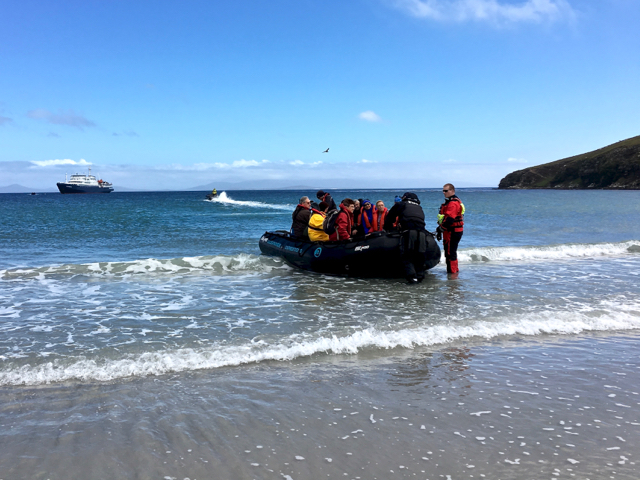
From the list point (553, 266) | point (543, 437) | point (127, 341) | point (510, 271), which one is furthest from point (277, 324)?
point (553, 266)

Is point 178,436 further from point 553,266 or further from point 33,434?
point 553,266

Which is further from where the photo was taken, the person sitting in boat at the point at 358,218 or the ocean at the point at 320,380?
the person sitting in boat at the point at 358,218

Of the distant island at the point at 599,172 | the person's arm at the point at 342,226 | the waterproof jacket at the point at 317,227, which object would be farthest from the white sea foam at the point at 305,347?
the distant island at the point at 599,172

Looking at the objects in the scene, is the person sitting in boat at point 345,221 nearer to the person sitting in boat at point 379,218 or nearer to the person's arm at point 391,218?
the person sitting in boat at point 379,218

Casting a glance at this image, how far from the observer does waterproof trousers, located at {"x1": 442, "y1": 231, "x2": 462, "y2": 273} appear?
10.2 m

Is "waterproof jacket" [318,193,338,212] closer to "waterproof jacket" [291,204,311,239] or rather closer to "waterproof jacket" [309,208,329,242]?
"waterproof jacket" [309,208,329,242]

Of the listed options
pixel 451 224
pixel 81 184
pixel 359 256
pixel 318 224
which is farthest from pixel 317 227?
pixel 81 184

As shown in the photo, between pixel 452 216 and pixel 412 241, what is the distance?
4.56 ft

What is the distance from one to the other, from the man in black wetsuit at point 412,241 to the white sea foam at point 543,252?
390 cm

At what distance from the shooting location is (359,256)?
9.84m

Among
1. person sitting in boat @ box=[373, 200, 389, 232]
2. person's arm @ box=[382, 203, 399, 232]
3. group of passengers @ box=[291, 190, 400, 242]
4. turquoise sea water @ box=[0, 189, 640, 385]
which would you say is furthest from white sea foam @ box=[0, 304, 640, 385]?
person sitting in boat @ box=[373, 200, 389, 232]

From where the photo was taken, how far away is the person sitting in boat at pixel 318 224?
35.2 feet

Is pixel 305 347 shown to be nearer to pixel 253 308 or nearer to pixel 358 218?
pixel 253 308

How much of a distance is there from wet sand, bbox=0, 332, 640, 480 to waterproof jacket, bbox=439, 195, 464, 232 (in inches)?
217
